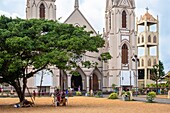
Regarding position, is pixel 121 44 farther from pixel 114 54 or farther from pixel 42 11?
pixel 42 11

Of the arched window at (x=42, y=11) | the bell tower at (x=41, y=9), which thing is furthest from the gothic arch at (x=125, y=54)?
the arched window at (x=42, y=11)

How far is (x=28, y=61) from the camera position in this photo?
83.9 ft

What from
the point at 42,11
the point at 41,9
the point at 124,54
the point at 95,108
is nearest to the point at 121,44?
the point at 124,54

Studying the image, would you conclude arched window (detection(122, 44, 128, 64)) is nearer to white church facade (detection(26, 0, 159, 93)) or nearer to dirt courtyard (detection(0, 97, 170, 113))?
white church facade (detection(26, 0, 159, 93))

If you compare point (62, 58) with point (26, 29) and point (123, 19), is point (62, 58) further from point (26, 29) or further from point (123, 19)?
point (123, 19)

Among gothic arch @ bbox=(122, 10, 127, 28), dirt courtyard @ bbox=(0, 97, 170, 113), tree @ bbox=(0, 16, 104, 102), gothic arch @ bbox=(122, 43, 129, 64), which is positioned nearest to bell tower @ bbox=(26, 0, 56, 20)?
gothic arch @ bbox=(122, 10, 127, 28)

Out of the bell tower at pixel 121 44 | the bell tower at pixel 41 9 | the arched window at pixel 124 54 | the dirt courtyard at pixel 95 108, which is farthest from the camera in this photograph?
the arched window at pixel 124 54

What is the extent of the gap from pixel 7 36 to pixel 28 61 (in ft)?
8.00

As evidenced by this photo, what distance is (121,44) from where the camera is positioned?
60812 millimetres

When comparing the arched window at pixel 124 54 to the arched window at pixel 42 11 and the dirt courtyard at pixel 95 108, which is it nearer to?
the arched window at pixel 42 11

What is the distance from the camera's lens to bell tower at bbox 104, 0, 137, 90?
2387 inches

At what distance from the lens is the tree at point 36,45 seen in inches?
939

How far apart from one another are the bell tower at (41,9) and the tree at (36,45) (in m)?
30.5

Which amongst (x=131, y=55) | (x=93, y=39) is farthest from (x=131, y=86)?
(x=93, y=39)
